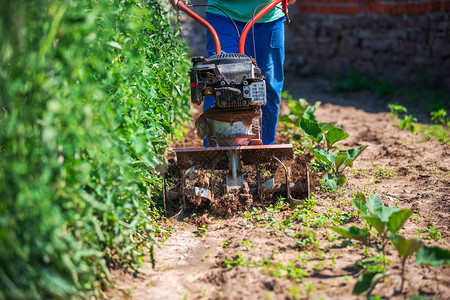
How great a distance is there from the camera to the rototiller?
3.08 meters

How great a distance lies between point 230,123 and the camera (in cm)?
325

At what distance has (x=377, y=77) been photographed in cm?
856

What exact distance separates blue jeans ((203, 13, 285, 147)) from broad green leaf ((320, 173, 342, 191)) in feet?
2.71

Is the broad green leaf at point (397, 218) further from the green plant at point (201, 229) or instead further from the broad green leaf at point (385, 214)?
the green plant at point (201, 229)

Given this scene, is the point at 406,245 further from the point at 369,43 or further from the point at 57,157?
the point at 369,43

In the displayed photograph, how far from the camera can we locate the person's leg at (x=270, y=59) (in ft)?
13.3

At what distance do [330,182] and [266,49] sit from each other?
134cm

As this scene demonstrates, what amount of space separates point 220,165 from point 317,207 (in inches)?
29.9

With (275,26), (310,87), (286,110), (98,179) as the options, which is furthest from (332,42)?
(98,179)

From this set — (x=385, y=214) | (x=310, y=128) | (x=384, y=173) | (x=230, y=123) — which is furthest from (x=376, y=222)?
(x=384, y=173)

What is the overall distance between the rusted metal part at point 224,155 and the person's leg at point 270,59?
83cm

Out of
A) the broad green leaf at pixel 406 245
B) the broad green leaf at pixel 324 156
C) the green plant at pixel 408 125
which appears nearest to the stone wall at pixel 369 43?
the green plant at pixel 408 125

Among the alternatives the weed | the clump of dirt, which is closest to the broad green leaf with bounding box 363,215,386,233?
the weed

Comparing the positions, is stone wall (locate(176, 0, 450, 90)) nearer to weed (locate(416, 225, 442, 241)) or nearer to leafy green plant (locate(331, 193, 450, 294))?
weed (locate(416, 225, 442, 241))
